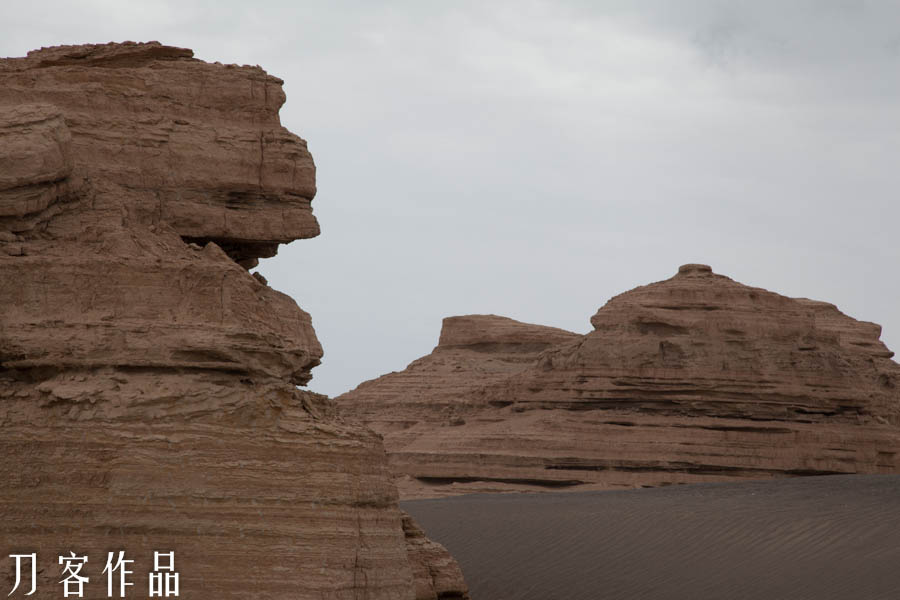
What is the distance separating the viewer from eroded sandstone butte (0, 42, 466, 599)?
48.0ft

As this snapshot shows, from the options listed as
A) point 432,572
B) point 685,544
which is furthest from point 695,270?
point 432,572

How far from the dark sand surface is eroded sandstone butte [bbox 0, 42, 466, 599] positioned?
451 inches

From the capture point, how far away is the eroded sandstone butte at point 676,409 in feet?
146

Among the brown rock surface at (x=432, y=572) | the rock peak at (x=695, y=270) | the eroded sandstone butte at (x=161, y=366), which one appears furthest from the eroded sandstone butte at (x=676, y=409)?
the eroded sandstone butte at (x=161, y=366)

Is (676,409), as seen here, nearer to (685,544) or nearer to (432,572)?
(685,544)

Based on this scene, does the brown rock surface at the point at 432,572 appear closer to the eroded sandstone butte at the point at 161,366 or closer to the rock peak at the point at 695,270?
the eroded sandstone butte at the point at 161,366

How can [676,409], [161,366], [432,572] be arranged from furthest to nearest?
1. [676,409]
2. [432,572]
3. [161,366]

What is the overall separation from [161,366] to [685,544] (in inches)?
734

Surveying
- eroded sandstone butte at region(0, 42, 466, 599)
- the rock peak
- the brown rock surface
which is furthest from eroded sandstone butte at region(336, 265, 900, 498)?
eroded sandstone butte at region(0, 42, 466, 599)

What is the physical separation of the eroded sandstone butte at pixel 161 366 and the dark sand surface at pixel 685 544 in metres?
11.5

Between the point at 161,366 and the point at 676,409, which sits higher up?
the point at 676,409

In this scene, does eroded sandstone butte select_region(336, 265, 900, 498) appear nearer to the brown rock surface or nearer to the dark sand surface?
the dark sand surface

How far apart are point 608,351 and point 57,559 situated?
3301 cm

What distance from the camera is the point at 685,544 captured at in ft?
102
